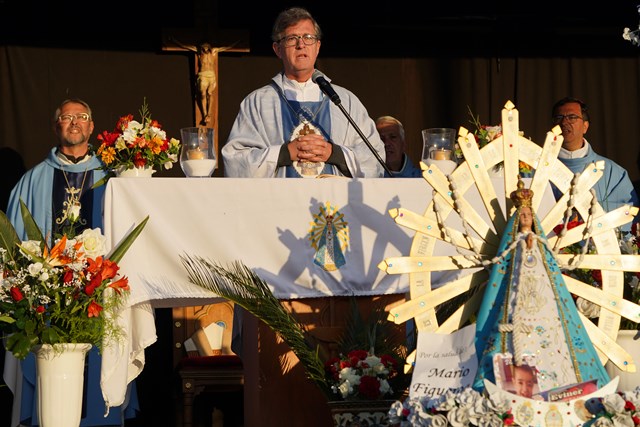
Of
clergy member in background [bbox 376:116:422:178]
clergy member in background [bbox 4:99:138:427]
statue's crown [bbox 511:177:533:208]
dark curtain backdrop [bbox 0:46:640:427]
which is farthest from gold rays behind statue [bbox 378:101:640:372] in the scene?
dark curtain backdrop [bbox 0:46:640:427]

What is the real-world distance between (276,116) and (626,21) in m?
4.00

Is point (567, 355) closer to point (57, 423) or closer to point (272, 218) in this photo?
point (272, 218)

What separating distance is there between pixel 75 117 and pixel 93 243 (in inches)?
105

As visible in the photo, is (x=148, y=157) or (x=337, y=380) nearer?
(x=337, y=380)

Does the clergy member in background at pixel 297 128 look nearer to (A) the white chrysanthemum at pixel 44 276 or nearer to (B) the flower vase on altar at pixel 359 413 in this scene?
(A) the white chrysanthemum at pixel 44 276

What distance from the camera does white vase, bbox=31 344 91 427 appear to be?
571 cm

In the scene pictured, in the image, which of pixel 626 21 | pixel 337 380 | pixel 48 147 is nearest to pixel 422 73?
pixel 626 21

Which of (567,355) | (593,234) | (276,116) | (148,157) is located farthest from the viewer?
(276,116)

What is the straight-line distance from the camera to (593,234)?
18.7 feet

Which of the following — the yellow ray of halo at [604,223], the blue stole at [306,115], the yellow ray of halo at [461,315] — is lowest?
the yellow ray of halo at [461,315]

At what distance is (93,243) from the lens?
19.3 ft

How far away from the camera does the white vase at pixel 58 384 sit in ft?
18.7

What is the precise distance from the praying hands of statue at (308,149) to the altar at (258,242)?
482 millimetres

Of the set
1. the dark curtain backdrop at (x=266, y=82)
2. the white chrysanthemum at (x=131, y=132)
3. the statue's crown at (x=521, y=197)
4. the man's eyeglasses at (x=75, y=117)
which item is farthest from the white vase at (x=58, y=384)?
the dark curtain backdrop at (x=266, y=82)
